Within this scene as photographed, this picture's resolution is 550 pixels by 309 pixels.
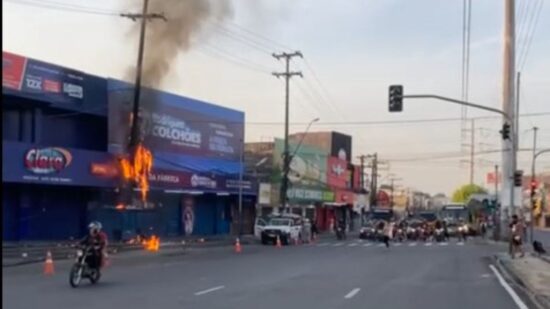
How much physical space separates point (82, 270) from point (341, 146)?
85868 millimetres

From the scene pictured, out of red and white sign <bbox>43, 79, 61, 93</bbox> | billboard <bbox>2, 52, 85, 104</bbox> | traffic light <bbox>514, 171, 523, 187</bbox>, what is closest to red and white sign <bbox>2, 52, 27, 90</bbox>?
billboard <bbox>2, 52, 85, 104</bbox>

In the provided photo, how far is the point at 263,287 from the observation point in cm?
1903

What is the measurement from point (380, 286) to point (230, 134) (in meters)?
40.9

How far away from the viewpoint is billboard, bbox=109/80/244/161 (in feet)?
149

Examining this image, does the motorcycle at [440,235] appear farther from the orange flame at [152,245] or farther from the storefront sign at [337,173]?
the orange flame at [152,245]

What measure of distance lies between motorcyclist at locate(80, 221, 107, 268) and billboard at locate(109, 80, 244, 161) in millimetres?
25396

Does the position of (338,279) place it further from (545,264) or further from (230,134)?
(230,134)

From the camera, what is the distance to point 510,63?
46594 millimetres

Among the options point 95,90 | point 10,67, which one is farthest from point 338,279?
point 95,90

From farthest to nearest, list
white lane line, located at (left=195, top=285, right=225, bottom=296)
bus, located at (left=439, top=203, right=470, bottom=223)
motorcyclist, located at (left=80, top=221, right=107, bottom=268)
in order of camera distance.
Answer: bus, located at (left=439, top=203, right=470, bottom=223), motorcyclist, located at (left=80, top=221, right=107, bottom=268), white lane line, located at (left=195, top=285, right=225, bottom=296)

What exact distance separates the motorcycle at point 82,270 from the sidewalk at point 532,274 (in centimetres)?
947

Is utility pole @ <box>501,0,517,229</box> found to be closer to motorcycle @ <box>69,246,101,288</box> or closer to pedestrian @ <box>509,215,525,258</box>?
pedestrian @ <box>509,215,525,258</box>

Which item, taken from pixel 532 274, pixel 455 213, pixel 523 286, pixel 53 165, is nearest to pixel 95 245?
pixel 523 286

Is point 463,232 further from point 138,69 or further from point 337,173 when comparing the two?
point 138,69
